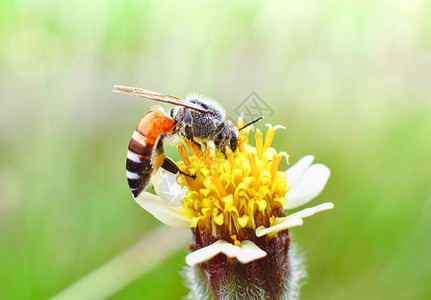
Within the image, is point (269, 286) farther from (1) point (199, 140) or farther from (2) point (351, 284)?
(2) point (351, 284)

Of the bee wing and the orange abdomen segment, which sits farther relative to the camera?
the orange abdomen segment

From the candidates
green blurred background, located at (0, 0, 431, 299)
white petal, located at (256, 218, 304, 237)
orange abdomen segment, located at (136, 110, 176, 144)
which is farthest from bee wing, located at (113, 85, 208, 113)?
green blurred background, located at (0, 0, 431, 299)

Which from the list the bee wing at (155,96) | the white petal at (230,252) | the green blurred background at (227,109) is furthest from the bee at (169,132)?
the green blurred background at (227,109)

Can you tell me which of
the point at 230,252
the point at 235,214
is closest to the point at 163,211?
the point at 235,214

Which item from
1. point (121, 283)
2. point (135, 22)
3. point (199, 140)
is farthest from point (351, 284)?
point (135, 22)

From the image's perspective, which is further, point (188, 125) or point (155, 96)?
point (188, 125)

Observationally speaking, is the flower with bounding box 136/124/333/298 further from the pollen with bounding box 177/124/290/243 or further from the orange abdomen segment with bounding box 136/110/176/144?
the orange abdomen segment with bounding box 136/110/176/144

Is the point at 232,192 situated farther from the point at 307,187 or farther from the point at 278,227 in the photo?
the point at 307,187
